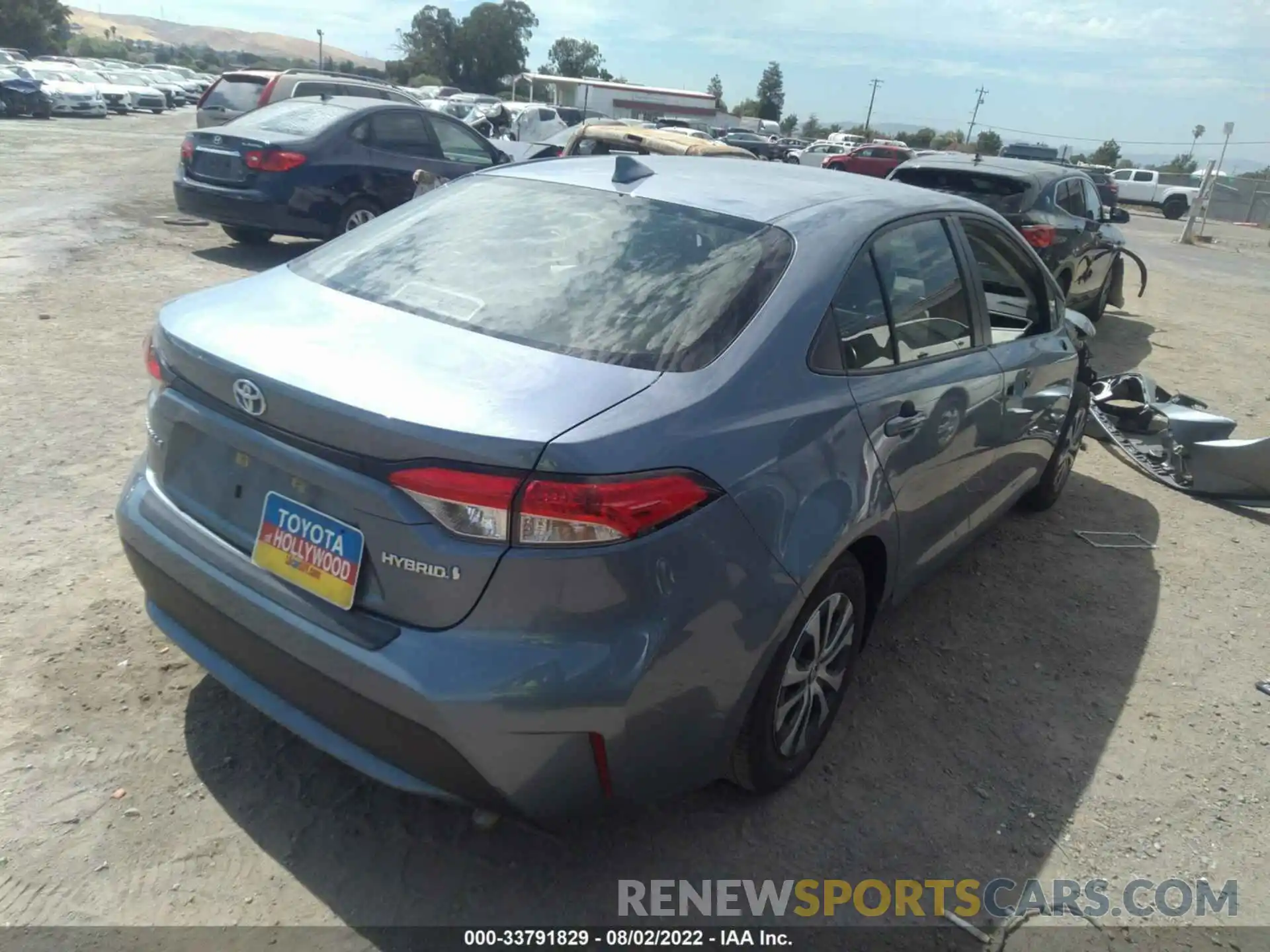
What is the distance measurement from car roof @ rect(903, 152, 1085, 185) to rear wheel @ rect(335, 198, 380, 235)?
208 inches

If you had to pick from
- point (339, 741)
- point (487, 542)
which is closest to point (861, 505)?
point (487, 542)

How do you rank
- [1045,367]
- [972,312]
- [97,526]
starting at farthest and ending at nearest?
1. [1045,367]
2. [97,526]
3. [972,312]

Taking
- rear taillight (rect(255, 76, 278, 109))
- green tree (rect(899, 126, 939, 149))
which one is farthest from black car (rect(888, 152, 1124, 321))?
green tree (rect(899, 126, 939, 149))

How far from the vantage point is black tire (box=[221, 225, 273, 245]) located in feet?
32.4

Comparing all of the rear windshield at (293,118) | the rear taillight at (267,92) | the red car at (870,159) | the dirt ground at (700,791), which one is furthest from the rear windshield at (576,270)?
the red car at (870,159)

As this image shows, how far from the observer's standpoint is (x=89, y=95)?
31.2 meters

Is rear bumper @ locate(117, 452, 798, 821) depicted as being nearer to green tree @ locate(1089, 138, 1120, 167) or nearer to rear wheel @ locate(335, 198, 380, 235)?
rear wheel @ locate(335, 198, 380, 235)

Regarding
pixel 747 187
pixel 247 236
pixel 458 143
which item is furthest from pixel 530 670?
pixel 458 143

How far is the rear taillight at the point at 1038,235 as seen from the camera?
882 centimetres

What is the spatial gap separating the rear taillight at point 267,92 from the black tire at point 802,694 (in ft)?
39.7

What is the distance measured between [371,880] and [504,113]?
25804 mm

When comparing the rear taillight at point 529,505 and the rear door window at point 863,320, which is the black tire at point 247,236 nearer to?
the rear door window at point 863,320

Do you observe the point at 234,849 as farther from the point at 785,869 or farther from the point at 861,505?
the point at 861,505

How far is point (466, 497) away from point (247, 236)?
9.22 m
